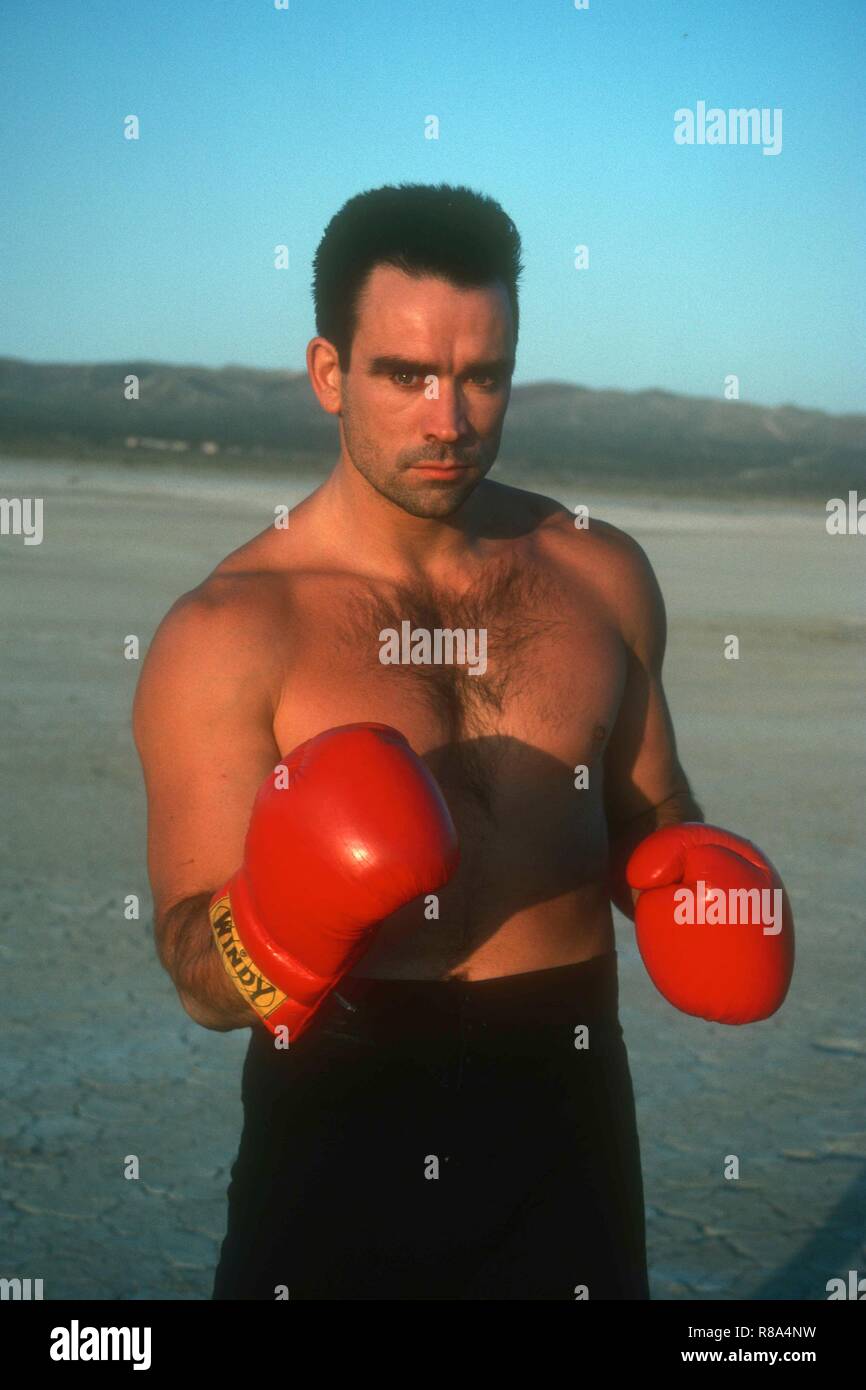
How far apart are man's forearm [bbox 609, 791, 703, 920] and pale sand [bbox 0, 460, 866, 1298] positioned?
1.03 m

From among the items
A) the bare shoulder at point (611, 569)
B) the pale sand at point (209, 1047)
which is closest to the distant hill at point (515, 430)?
the pale sand at point (209, 1047)

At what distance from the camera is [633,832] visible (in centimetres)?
298

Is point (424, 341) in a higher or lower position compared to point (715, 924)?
higher

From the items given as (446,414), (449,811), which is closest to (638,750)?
(449,811)

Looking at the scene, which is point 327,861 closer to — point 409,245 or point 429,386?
point 429,386

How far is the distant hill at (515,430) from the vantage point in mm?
34094

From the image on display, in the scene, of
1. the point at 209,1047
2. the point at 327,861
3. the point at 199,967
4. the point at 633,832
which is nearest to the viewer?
the point at 327,861

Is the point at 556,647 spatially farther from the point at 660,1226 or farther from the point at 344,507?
the point at 660,1226

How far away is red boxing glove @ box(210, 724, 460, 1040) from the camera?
2332mm

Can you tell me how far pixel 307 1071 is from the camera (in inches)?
102

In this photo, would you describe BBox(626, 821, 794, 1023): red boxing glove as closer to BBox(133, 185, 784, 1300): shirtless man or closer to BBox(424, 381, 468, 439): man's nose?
BBox(133, 185, 784, 1300): shirtless man

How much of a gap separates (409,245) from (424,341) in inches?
7.3

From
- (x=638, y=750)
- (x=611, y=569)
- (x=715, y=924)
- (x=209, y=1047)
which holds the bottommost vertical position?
(x=209, y=1047)

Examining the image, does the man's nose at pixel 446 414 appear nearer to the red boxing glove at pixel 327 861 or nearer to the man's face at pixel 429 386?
the man's face at pixel 429 386
